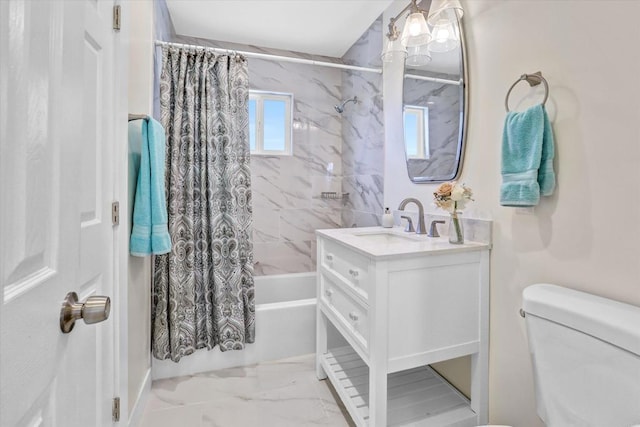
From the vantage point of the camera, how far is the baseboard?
1.46 metres

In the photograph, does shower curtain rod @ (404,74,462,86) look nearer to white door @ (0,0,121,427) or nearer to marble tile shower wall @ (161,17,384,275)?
marble tile shower wall @ (161,17,384,275)

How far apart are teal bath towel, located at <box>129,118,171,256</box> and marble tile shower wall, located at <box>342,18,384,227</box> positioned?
1.54m

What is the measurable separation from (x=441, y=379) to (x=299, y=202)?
1913 millimetres

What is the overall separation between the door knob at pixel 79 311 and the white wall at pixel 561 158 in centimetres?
140

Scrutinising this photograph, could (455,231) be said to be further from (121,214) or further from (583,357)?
(121,214)

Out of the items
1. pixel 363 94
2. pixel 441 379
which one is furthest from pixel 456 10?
pixel 441 379

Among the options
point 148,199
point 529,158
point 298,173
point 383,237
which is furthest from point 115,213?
point 298,173

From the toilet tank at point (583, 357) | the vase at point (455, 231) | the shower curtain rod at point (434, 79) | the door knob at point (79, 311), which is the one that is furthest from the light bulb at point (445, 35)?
the door knob at point (79, 311)

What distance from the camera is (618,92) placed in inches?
37.0

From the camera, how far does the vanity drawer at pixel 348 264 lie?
129 cm

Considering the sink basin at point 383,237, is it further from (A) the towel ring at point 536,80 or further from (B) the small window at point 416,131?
(A) the towel ring at point 536,80

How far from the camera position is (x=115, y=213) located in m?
1.21

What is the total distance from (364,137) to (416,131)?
2.62 feet

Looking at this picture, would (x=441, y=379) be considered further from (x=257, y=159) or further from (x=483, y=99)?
(x=257, y=159)
